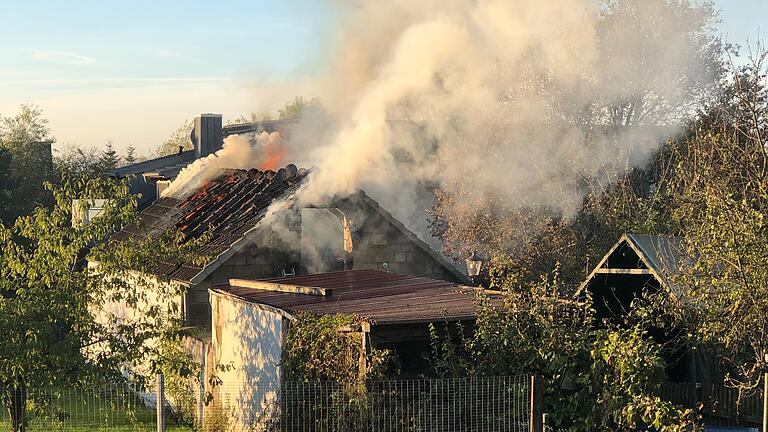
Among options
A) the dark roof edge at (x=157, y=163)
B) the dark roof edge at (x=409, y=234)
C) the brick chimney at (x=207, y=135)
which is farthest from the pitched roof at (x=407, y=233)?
the dark roof edge at (x=157, y=163)

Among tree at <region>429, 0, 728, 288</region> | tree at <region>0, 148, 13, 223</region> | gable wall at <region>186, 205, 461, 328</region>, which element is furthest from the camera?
tree at <region>0, 148, 13, 223</region>

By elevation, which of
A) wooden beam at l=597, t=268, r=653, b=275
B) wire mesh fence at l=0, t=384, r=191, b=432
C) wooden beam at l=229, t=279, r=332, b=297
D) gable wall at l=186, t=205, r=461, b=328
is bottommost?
wire mesh fence at l=0, t=384, r=191, b=432

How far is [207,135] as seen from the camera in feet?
121

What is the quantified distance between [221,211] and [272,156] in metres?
7.58

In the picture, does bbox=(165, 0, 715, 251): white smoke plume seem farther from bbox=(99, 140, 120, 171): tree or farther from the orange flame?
bbox=(99, 140, 120, 171): tree

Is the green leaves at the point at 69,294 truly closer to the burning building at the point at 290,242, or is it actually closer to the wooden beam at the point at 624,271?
the burning building at the point at 290,242

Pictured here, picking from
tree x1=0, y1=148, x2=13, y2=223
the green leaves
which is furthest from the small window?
tree x1=0, y1=148, x2=13, y2=223

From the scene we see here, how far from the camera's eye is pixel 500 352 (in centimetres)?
1156

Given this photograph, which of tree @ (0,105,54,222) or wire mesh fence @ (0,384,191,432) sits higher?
tree @ (0,105,54,222)

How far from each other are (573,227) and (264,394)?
596 inches

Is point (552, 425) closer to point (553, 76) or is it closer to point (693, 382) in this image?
point (693, 382)

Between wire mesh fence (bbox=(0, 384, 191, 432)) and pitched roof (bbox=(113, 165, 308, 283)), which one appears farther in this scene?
pitched roof (bbox=(113, 165, 308, 283))

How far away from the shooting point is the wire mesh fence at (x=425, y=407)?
11.0m

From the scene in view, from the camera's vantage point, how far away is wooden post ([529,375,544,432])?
1040 cm
